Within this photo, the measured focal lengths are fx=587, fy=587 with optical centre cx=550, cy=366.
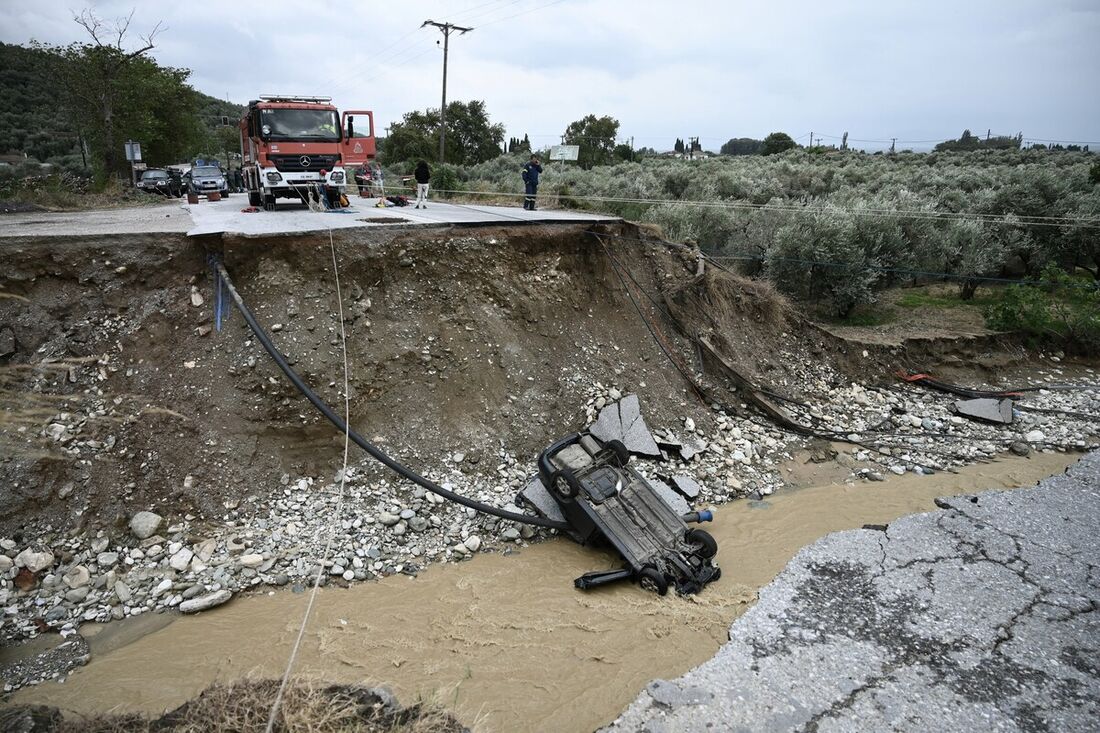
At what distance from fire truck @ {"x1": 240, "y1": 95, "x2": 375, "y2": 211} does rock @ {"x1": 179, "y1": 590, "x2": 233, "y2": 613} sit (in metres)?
10.4

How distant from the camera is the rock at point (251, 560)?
6.14 meters

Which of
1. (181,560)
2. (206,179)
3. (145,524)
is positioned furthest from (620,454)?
(206,179)

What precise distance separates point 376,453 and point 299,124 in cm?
1050

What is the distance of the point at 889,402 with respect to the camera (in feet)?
Result: 36.7

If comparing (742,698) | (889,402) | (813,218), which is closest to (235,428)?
(742,698)

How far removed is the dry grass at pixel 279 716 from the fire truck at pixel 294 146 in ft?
40.2

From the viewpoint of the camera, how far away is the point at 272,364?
7.60 m

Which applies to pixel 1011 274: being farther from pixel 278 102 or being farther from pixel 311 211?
pixel 278 102

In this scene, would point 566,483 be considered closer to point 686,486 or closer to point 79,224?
point 686,486

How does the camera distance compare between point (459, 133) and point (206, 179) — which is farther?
point (459, 133)

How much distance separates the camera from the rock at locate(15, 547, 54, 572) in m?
5.78

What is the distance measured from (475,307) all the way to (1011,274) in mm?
16101

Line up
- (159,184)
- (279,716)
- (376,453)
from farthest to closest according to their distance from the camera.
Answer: (159,184), (376,453), (279,716)

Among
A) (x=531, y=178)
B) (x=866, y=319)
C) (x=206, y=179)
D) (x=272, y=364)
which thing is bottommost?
(x=272, y=364)
